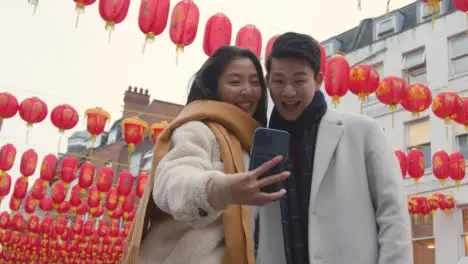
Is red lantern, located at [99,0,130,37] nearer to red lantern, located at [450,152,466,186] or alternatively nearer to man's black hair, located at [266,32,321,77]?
man's black hair, located at [266,32,321,77]

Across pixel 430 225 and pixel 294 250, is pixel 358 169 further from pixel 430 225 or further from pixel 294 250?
pixel 430 225

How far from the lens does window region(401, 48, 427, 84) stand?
17453 millimetres

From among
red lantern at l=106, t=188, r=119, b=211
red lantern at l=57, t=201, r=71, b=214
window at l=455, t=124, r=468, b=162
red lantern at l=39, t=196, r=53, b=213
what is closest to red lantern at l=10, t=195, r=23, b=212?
red lantern at l=39, t=196, r=53, b=213

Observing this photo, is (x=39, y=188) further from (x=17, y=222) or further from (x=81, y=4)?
(x=81, y=4)

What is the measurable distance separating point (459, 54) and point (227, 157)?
16.5 m


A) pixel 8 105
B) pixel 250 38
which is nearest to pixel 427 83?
pixel 250 38

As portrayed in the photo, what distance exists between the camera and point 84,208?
2181cm

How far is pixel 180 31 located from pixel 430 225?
35.1ft

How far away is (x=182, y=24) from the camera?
8.95m

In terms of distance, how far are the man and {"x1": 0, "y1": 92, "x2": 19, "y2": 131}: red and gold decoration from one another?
37.9ft

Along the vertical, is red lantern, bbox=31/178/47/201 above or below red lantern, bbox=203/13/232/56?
below

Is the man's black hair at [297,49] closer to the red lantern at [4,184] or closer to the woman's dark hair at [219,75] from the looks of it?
the woman's dark hair at [219,75]

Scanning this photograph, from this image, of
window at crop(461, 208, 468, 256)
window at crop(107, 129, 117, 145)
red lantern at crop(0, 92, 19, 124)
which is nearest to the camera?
red lantern at crop(0, 92, 19, 124)

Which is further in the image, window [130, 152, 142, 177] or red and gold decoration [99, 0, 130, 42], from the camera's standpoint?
window [130, 152, 142, 177]
